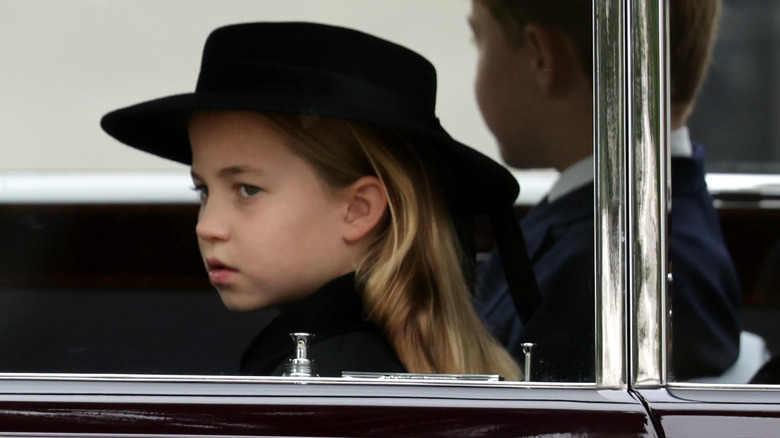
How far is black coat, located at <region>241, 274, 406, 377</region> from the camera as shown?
1.65 metres

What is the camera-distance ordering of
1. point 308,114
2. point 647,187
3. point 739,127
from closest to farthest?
1. point 647,187
2. point 308,114
3. point 739,127

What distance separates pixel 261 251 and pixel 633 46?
61 cm

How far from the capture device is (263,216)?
1.74 metres

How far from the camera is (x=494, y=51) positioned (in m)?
1.69

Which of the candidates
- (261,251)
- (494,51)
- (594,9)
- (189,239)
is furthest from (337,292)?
(594,9)

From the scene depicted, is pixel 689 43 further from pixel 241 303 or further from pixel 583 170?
pixel 241 303

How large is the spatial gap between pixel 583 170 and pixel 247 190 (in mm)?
497

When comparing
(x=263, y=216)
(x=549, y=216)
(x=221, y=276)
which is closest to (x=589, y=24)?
(x=549, y=216)

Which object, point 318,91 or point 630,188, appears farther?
point 318,91

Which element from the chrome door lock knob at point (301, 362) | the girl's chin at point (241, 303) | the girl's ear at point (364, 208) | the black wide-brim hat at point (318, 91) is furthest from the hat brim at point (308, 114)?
the chrome door lock knob at point (301, 362)

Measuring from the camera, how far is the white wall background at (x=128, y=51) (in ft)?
5.47

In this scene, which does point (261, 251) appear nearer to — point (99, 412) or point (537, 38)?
point (99, 412)

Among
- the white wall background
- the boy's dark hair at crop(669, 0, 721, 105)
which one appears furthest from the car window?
the boy's dark hair at crop(669, 0, 721, 105)

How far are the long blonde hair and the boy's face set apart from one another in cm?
11
